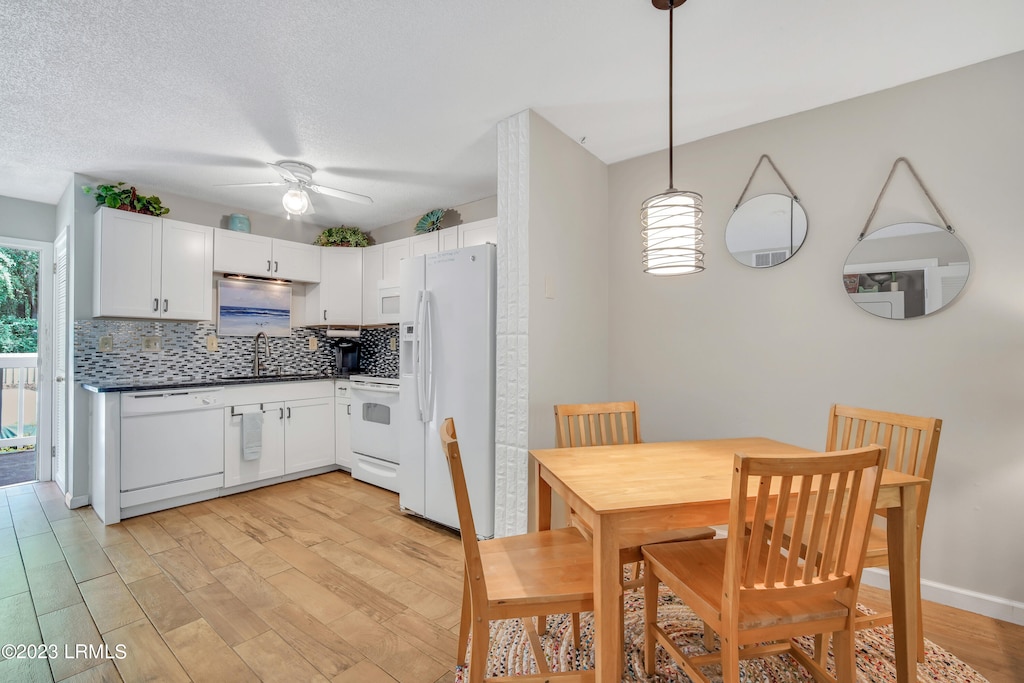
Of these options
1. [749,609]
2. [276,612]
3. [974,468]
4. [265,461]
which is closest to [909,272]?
[974,468]

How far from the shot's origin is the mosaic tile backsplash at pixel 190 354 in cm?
342

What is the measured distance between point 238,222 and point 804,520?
450 cm

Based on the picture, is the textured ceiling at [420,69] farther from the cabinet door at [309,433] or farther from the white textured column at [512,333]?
the cabinet door at [309,433]

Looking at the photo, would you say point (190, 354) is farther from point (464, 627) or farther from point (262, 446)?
point (464, 627)

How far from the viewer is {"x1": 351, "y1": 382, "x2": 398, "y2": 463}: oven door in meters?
3.65

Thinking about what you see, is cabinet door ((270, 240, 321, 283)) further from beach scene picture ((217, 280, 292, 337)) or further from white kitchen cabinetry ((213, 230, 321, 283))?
beach scene picture ((217, 280, 292, 337))

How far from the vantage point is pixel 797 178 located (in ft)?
8.20

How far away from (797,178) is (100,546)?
4.59 m

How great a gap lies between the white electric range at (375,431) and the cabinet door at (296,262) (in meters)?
1.14

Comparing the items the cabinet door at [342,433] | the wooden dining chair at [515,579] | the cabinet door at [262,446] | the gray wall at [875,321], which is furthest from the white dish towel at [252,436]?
the gray wall at [875,321]

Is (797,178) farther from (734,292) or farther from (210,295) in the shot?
(210,295)

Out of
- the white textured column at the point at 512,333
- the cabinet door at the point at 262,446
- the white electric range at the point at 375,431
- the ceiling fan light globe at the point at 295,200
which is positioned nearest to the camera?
the white textured column at the point at 512,333

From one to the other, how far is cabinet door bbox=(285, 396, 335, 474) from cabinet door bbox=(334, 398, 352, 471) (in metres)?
0.04

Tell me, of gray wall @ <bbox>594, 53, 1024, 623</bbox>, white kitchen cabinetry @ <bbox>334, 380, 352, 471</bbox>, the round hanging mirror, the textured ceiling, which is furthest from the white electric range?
the round hanging mirror
